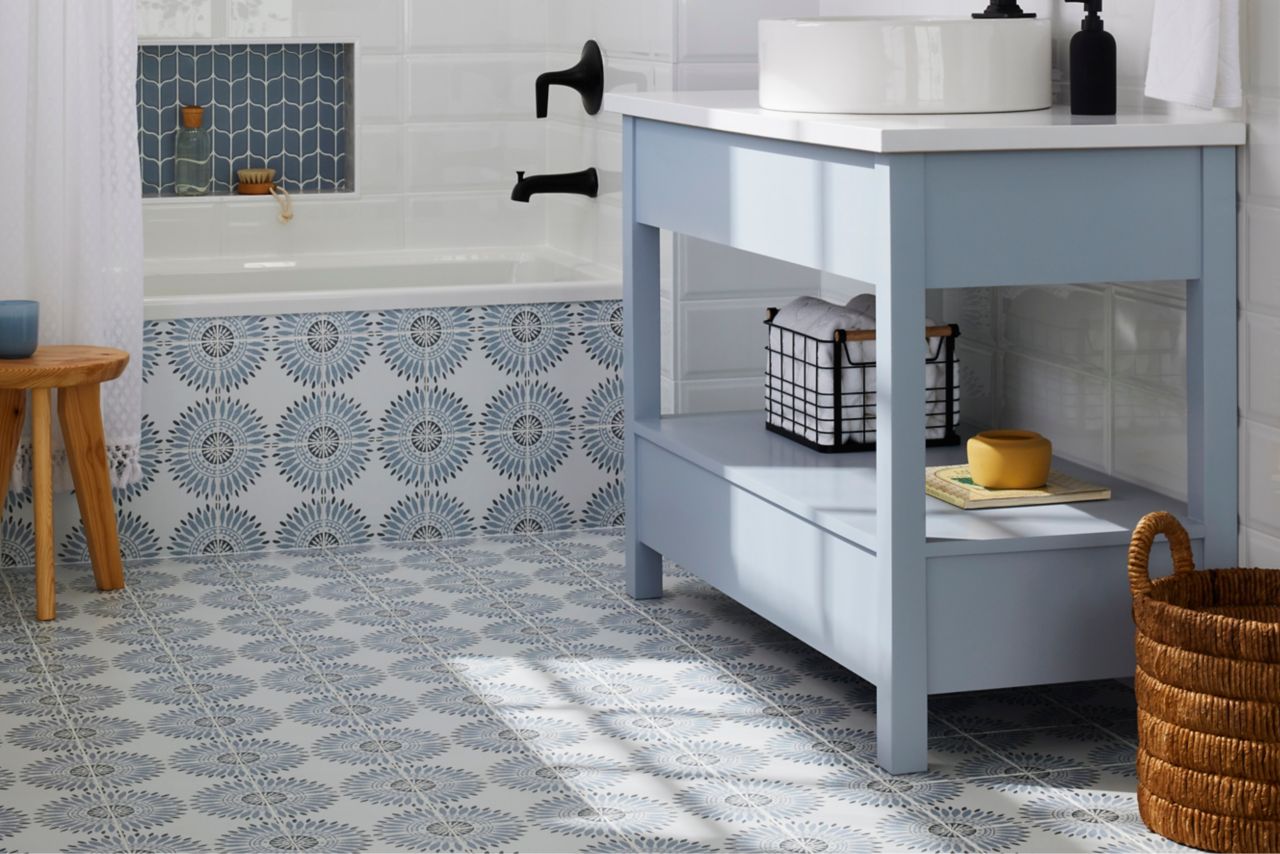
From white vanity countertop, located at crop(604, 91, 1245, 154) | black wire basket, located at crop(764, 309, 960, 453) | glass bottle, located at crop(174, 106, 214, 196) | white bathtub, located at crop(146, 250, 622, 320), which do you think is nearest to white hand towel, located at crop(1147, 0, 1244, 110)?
white vanity countertop, located at crop(604, 91, 1245, 154)

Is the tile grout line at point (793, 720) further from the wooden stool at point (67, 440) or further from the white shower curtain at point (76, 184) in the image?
the white shower curtain at point (76, 184)

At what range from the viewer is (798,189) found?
2.65 metres

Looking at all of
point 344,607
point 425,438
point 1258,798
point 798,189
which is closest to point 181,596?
point 344,607

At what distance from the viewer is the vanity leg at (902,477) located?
2.39 meters

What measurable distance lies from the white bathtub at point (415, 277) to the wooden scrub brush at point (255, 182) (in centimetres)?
19

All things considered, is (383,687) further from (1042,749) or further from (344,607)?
(1042,749)

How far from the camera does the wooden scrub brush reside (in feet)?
15.6

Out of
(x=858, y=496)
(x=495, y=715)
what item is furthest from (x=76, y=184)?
(x=858, y=496)

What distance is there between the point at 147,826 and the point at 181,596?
1185 millimetres

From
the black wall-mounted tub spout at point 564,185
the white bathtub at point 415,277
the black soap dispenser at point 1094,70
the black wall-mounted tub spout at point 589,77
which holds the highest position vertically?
the black wall-mounted tub spout at point 589,77

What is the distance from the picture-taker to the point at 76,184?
144 inches

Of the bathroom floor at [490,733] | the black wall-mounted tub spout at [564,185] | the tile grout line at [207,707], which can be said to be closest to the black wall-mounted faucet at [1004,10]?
the bathroom floor at [490,733]

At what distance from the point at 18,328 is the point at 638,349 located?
3.73 feet

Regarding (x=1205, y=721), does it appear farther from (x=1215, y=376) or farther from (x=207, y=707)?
(x=207, y=707)
